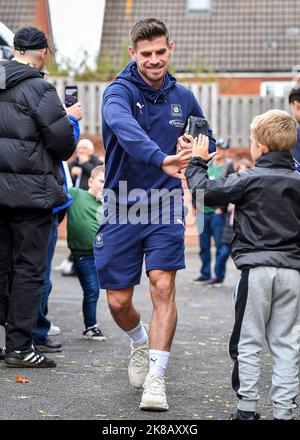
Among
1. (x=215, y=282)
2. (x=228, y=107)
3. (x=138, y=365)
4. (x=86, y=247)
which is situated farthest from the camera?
(x=228, y=107)

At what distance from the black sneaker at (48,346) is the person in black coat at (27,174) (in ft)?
2.56

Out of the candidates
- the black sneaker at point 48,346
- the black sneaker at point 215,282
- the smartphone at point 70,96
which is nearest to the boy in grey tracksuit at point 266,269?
the smartphone at point 70,96

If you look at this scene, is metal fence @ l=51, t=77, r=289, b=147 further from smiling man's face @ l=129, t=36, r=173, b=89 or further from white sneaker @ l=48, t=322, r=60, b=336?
smiling man's face @ l=129, t=36, r=173, b=89

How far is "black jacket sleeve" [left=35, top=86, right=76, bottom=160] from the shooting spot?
22.9ft

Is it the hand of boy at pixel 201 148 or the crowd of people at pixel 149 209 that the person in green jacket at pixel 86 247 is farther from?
the hand of boy at pixel 201 148

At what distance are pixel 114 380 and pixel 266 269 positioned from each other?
73.0 inches

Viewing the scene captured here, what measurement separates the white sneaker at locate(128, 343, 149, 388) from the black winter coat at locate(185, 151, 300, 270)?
1335 mm

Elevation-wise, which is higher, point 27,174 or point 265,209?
point 265,209

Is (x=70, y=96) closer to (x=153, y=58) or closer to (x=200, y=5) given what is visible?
(x=153, y=58)

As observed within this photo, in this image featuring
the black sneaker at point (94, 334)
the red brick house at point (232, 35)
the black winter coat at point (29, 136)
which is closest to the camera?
the black winter coat at point (29, 136)

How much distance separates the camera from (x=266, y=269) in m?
5.28

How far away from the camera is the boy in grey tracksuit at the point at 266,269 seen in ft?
17.2

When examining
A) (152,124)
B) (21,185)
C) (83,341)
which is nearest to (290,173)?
(152,124)

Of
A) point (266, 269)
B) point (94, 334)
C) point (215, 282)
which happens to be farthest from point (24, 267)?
point (215, 282)
